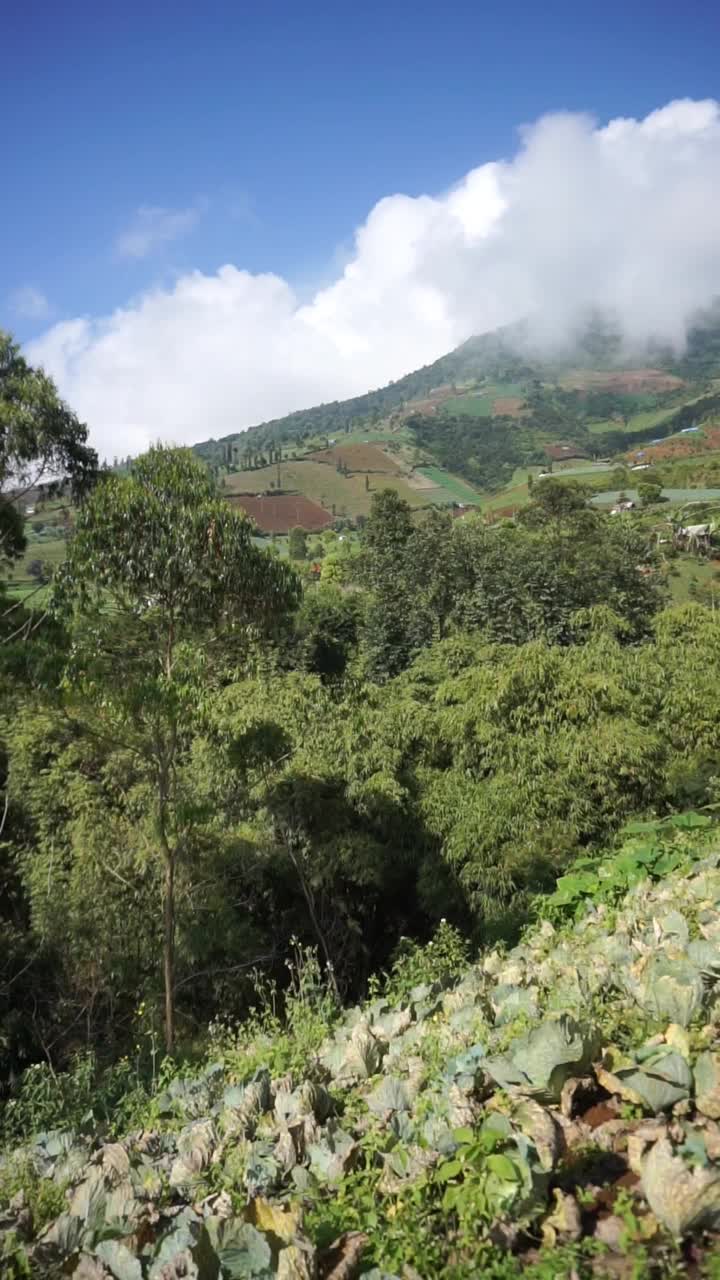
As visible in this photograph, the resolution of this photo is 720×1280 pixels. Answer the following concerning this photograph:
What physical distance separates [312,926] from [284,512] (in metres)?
114

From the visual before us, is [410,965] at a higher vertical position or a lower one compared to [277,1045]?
lower

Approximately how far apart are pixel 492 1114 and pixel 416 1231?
1.51 ft

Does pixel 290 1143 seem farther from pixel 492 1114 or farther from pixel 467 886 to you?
pixel 467 886

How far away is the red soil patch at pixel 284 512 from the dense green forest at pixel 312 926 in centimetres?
9698

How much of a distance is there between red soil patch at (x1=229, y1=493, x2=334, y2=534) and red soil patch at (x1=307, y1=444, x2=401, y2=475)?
32337 mm

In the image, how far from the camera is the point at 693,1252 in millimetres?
1861

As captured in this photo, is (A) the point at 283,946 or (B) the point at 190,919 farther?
(A) the point at 283,946

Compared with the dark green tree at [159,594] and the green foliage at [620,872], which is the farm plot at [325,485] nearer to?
the dark green tree at [159,594]

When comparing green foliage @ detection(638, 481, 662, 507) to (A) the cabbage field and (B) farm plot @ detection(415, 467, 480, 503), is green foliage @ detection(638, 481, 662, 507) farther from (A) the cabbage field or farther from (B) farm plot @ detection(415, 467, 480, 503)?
(A) the cabbage field

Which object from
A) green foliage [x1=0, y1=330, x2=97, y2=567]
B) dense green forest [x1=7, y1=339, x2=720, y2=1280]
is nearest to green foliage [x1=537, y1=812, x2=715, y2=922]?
dense green forest [x1=7, y1=339, x2=720, y2=1280]

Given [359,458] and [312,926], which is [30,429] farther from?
[359,458]

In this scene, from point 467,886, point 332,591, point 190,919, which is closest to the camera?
point 190,919

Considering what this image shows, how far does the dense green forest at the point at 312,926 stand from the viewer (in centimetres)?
223

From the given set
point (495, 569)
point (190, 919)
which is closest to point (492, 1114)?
point (190, 919)
